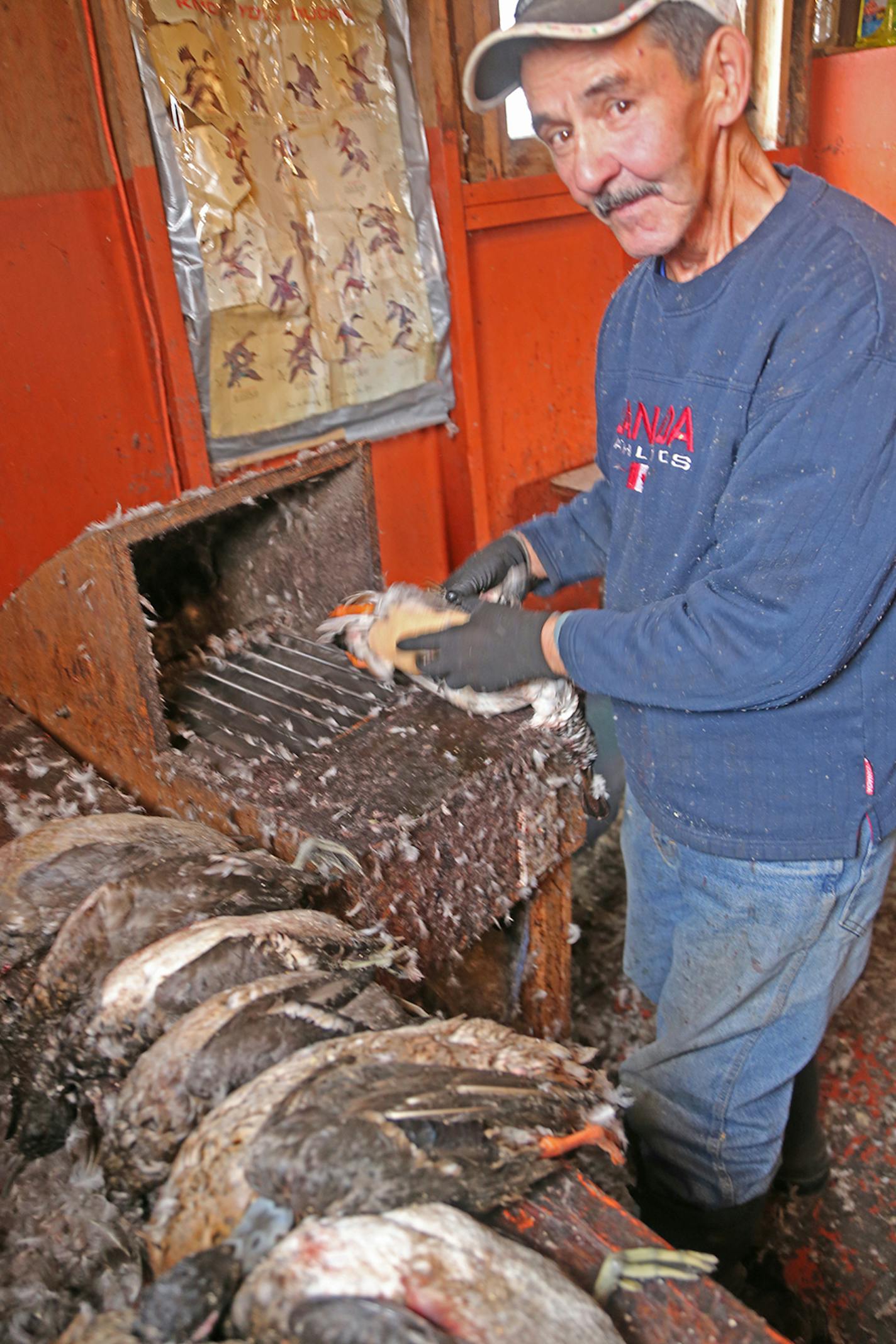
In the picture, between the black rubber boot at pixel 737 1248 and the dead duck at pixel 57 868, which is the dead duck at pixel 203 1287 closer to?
the dead duck at pixel 57 868

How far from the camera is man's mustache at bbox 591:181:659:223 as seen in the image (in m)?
1.21

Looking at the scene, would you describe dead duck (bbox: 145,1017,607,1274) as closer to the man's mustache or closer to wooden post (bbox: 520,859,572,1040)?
wooden post (bbox: 520,859,572,1040)

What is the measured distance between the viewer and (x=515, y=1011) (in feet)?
6.19

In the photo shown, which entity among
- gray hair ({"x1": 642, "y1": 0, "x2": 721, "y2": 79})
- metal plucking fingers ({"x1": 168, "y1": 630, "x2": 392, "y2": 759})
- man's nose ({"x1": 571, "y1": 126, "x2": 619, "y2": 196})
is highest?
gray hair ({"x1": 642, "y1": 0, "x2": 721, "y2": 79})

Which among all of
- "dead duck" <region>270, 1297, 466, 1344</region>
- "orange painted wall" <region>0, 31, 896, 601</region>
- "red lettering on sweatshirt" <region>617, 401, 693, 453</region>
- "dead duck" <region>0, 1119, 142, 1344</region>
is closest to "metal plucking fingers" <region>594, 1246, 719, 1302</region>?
"dead duck" <region>270, 1297, 466, 1344</region>

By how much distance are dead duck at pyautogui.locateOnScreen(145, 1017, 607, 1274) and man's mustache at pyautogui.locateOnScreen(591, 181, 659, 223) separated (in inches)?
40.9

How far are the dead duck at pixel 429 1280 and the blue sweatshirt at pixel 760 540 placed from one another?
73 centimetres

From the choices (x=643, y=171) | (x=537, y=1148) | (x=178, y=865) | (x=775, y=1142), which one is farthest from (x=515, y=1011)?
(x=643, y=171)

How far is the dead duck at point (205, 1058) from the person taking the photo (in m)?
0.97

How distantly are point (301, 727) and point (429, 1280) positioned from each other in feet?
3.28

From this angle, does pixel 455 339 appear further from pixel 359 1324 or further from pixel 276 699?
pixel 359 1324

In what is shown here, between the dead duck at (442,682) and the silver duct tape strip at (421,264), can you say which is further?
the silver duct tape strip at (421,264)

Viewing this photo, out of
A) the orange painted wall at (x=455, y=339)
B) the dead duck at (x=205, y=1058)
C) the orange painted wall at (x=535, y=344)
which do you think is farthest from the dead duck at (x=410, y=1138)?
the orange painted wall at (x=535, y=344)

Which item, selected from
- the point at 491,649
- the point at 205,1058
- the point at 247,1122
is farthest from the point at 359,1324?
the point at 491,649
